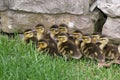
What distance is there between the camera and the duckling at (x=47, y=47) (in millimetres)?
4125

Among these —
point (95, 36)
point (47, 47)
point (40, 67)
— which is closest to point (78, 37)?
point (95, 36)

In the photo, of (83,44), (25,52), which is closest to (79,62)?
(83,44)

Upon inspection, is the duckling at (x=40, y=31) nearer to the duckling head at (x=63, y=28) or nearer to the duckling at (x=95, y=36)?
the duckling head at (x=63, y=28)

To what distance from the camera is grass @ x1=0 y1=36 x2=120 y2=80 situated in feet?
11.6

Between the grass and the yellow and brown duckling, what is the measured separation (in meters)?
0.15

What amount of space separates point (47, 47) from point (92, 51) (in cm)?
46

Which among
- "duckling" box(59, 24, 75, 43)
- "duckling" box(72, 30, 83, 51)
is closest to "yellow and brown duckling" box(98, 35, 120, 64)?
"duckling" box(72, 30, 83, 51)

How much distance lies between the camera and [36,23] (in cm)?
468

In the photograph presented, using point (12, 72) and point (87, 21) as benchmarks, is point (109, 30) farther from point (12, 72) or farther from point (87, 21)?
point (12, 72)

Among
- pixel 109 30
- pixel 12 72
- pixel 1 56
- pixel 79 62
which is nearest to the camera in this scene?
pixel 12 72

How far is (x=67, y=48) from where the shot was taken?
13.6ft

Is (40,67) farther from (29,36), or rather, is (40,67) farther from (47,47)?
(29,36)

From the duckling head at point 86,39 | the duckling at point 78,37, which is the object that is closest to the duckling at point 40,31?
the duckling at point 78,37

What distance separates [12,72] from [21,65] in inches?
6.6
